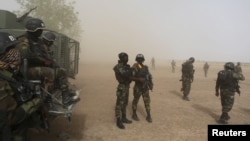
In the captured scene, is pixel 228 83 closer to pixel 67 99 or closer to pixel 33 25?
pixel 67 99

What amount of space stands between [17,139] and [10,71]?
80cm

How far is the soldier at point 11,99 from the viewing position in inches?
114

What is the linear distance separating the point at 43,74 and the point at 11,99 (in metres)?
1.42

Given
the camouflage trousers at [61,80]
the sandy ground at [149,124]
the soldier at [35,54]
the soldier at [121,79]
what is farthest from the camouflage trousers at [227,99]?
the soldier at [35,54]

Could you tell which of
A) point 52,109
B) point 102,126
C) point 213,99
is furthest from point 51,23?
point 52,109

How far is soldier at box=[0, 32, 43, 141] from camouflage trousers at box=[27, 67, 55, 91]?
2.81 ft

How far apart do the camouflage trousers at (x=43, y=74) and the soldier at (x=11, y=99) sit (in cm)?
86

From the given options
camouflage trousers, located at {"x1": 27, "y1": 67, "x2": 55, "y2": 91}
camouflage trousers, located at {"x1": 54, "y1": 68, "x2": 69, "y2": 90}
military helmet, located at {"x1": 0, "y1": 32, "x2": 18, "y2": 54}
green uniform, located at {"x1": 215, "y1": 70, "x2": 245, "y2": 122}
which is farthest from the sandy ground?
military helmet, located at {"x1": 0, "y1": 32, "x2": 18, "y2": 54}

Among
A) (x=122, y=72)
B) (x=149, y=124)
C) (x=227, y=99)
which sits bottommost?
(x=149, y=124)

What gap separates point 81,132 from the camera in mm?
6859

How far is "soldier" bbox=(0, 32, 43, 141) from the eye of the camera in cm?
289

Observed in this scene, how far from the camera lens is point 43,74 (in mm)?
4355

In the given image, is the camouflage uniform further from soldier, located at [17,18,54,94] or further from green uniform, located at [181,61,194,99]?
green uniform, located at [181,61,194,99]

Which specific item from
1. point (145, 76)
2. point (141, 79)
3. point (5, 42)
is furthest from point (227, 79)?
point (5, 42)
